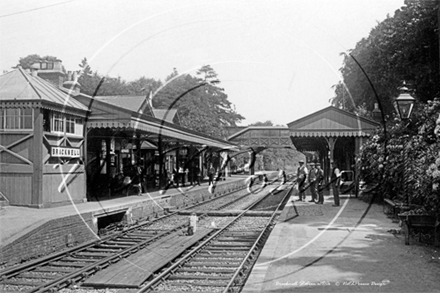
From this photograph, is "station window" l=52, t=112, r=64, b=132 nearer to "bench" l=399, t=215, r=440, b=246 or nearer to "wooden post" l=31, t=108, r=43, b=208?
"wooden post" l=31, t=108, r=43, b=208

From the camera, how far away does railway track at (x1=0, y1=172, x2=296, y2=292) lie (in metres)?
7.21

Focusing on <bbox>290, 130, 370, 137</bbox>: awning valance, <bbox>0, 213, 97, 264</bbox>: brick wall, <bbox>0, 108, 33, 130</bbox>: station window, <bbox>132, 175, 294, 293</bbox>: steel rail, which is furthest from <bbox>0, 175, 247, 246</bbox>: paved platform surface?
<bbox>290, 130, 370, 137</bbox>: awning valance

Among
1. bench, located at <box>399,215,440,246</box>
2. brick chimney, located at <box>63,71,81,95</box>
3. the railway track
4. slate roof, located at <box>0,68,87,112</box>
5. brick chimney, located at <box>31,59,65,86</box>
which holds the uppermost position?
brick chimney, located at <box>31,59,65,86</box>

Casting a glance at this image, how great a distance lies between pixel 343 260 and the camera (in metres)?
7.47

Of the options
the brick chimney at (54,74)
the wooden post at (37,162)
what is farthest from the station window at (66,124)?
the brick chimney at (54,74)

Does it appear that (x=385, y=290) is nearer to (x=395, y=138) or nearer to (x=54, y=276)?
(x=54, y=276)

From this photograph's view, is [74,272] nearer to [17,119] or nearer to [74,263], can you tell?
[74,263]

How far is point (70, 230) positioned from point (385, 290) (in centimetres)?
724

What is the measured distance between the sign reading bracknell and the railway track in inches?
121

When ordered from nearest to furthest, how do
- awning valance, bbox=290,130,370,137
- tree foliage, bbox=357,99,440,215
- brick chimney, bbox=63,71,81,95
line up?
tree foliage, bbox=357,99,440,215
brick chimney, bbox=63,71,81,95
awning valance, bbox=290,130,370,137

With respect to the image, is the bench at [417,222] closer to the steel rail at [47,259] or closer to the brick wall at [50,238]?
the steel rail at [47,259]

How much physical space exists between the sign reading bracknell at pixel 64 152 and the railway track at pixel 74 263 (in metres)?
3.08

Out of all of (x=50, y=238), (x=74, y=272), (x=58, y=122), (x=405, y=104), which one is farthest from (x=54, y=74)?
(x=405, y=104)

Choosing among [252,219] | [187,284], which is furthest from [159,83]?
[187,284]
